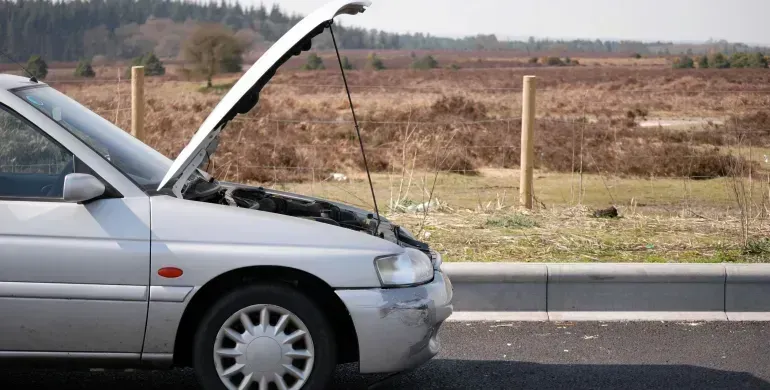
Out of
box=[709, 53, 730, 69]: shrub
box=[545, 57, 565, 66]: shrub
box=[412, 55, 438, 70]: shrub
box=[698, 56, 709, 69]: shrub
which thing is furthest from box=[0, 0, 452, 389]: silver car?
box=[545, 57, 565, 66]: shrub

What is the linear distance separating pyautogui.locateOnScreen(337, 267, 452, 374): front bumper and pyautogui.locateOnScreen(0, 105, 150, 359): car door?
935 mm

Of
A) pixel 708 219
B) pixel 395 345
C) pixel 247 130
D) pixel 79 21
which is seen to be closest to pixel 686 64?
pixel 79 21

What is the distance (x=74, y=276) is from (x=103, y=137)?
1017 millimetres

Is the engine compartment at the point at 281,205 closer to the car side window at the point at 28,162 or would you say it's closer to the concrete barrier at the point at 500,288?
the car side window at the point at 28,162

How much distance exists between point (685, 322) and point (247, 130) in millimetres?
15416

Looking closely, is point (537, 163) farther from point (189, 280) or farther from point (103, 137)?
point (189, 280)

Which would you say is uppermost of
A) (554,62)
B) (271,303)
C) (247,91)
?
(247,91)

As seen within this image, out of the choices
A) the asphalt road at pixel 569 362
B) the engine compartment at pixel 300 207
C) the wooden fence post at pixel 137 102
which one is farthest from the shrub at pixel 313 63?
the engine compartment at pixel 300 207

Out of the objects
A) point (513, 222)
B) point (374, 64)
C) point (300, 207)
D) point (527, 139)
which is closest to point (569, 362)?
point (300, 207)

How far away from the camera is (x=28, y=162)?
16.9 feet

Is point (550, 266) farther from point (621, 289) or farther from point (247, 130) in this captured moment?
point (247, 130)

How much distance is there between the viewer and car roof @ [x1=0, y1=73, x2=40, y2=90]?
5147mm

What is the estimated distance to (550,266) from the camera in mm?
7348

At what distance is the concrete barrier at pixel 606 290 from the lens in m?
7.32
